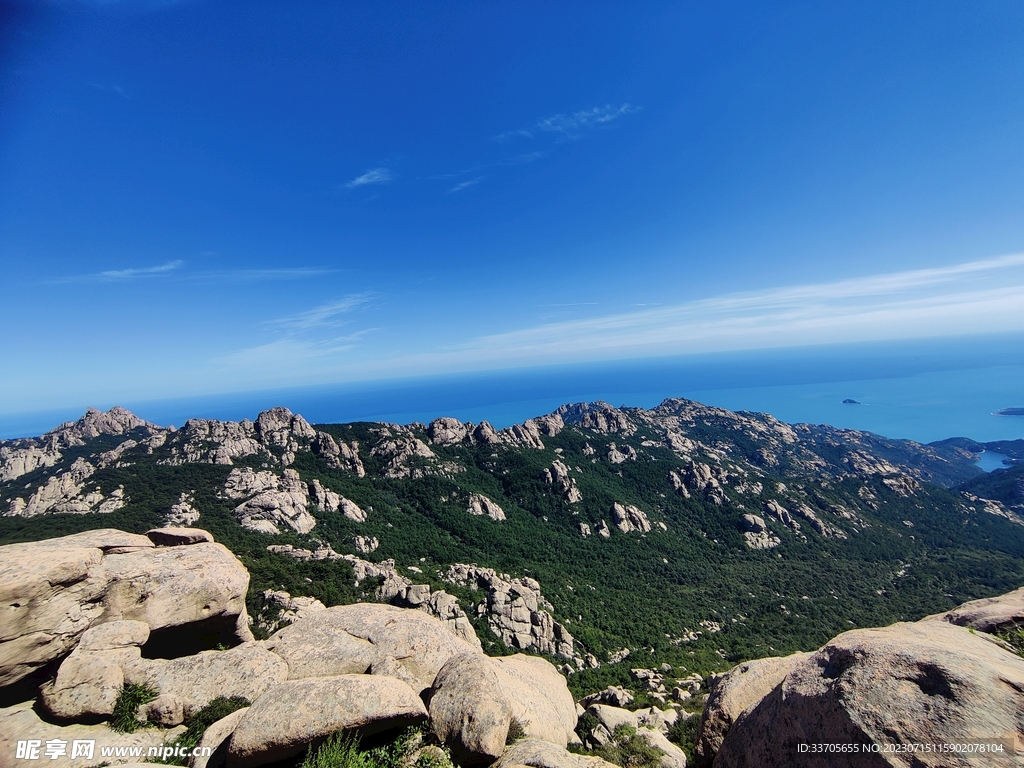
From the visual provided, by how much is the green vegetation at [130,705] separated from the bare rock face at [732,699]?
19804 millimetres

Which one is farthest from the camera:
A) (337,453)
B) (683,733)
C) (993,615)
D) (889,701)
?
(337,453)

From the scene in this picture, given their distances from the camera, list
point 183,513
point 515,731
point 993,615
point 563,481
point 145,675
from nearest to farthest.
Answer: point 993,615
point 515,731
point 145,675
point 183,513
point 563,481

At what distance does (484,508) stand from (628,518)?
42.7 metres

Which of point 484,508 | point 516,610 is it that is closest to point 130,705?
point 516,610

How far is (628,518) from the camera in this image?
110 m

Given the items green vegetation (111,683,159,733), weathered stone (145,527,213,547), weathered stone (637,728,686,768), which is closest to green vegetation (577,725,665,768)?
weathered stone (637,728,686,768)

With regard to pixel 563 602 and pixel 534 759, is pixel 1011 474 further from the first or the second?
pixel 534 759

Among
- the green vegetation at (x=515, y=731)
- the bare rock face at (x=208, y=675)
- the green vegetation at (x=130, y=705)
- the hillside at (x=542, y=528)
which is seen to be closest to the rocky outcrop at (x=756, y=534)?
the hillside at (x=542, y=528)

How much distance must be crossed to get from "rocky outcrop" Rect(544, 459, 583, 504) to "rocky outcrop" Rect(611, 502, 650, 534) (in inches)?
438

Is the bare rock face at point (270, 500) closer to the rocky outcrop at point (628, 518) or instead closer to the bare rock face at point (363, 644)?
the bare rock face at point (363, 644)

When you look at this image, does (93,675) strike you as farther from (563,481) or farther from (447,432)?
(447,432)

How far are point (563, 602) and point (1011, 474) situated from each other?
667 ft

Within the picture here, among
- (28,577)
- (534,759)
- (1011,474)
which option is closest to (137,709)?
(28,577)

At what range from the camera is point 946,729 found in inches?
284
